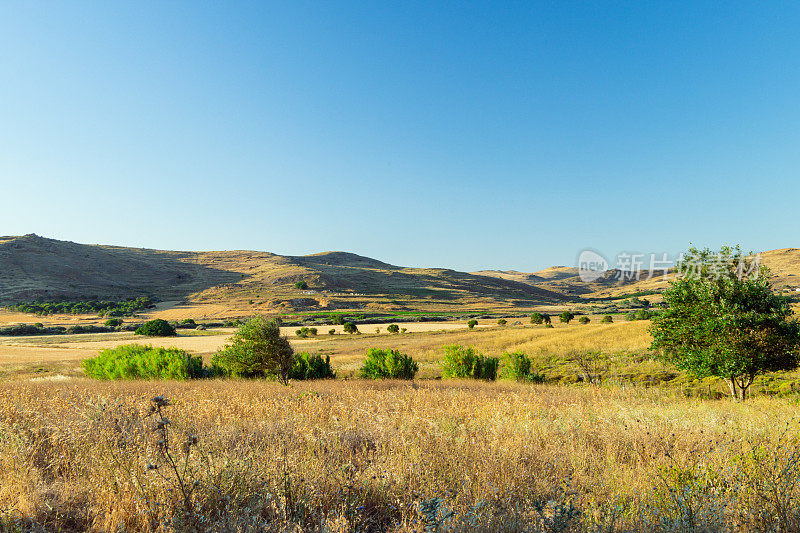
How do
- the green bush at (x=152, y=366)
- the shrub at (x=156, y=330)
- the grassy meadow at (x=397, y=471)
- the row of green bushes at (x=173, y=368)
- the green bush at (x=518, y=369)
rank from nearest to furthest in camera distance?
the grassy meadow at (x=397, y=471)
the green bush at (x=152, y=366)
the row of green bushes at (x=173, y=368)
the green bush at (x=518, y=369)
the shrub at (x=156, y=330)

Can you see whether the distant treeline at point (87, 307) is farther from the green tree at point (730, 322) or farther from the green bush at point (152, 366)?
the green tree at point (730, 322)

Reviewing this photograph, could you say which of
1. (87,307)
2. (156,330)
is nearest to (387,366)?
(156,330)

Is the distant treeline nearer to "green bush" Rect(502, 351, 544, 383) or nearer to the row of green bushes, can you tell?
the row of green bushes

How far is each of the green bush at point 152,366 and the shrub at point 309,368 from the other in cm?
573

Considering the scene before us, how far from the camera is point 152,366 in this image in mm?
24016

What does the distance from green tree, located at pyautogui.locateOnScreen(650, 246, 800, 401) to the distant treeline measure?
119 metres

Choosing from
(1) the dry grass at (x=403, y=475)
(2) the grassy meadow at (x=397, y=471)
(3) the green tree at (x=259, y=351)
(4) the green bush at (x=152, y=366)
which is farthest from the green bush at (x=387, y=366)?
(1) the dry grass at (x=403, y=475)

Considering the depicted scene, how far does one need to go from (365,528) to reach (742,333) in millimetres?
17275

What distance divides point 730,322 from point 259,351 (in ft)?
67.9

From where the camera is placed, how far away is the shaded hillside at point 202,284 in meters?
122

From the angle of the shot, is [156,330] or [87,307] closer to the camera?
[156,330]

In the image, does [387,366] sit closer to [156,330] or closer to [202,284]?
[156,330]

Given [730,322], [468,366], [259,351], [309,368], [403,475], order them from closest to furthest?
[403,475] → [730,322] → [259,351] → [468,366] → [309,368]

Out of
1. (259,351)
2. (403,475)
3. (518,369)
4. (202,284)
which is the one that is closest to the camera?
(403,475)
